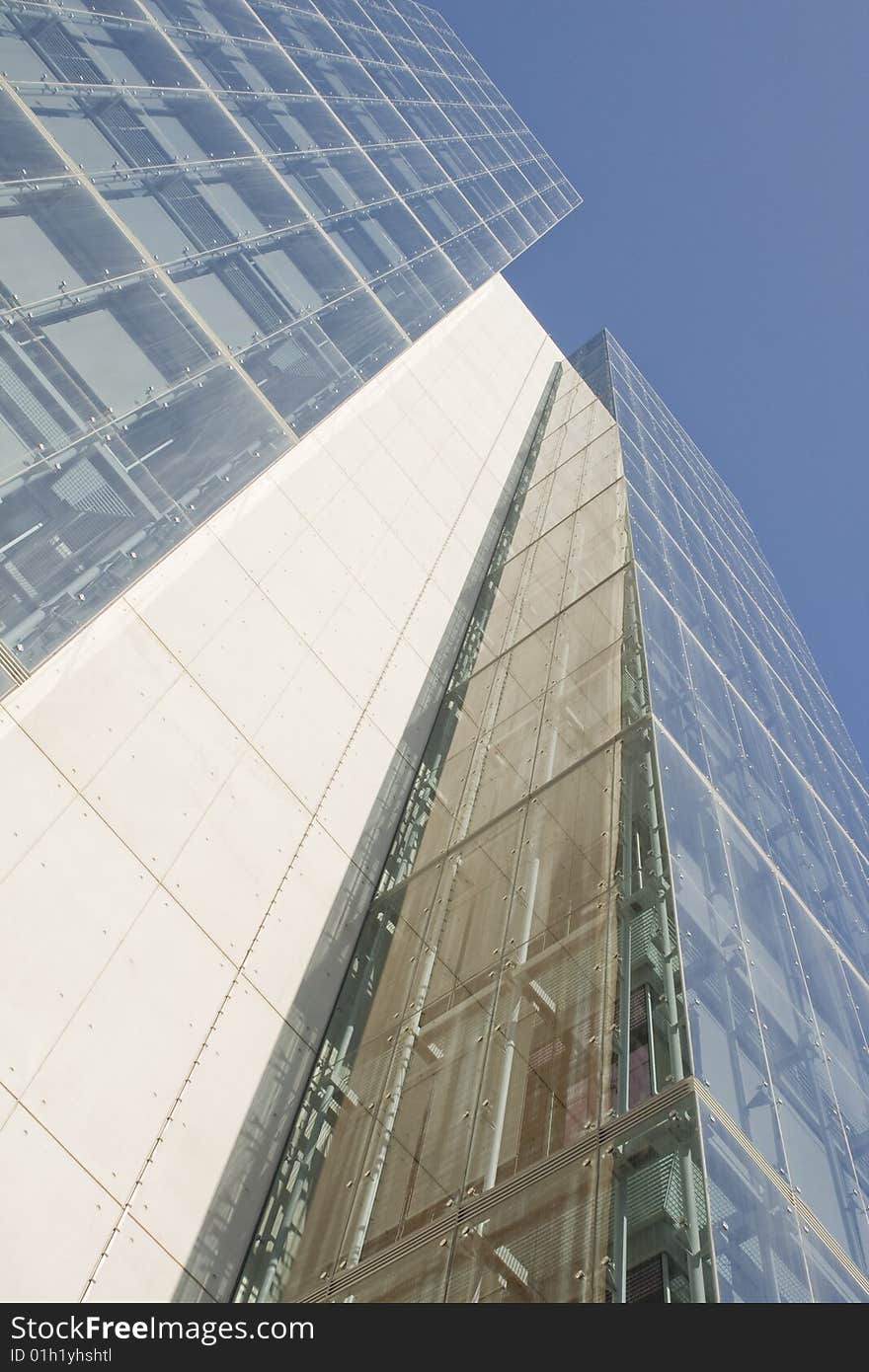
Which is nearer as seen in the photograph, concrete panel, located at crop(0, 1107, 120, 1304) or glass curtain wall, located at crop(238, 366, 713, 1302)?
glass curtain wall, located at crop(238, 366, 713, 1302)

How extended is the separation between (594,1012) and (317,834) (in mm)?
3243

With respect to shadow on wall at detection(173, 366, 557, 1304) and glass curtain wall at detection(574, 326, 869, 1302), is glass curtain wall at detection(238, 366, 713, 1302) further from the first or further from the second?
glass curtain wall at detection(574, 326, 869, 1302)

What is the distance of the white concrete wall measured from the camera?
20.6ft

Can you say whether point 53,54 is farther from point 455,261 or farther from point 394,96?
point 394,96

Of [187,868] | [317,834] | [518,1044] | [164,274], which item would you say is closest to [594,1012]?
[518,1044]

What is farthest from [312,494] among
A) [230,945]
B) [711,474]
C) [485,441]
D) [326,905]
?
[711,474]

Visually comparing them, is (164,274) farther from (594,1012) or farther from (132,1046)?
(594,1012)

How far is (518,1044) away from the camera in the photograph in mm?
6859

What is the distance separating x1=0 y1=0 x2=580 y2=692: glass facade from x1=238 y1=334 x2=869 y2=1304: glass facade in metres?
3.16

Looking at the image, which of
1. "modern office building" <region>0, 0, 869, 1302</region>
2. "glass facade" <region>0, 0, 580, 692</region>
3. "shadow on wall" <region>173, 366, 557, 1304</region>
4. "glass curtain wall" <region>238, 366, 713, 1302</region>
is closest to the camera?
"glass curtain wall" <region>238, 366, 713, 1302</region>

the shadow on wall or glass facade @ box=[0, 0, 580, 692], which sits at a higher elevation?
glass facade @ box=[0, 0, 580, 692]

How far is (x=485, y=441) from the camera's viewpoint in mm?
16938

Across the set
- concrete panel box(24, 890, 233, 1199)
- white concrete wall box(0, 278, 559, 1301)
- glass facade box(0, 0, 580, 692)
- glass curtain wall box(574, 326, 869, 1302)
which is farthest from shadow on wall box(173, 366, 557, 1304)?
glass facade box(0, 0, 580, 692)

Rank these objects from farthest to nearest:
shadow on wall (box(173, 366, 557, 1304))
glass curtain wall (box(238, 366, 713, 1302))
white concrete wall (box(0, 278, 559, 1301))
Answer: shadow on wall (box(173, 366, 557, 1304)) → white concrete wall (box(0, 278, 559, 1301)) → glass curtain wall (box(238, 366, 713, 1302))
